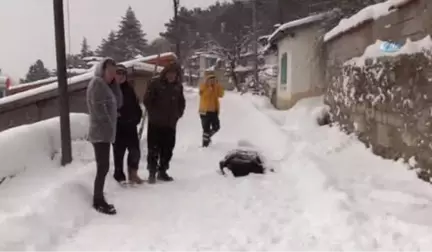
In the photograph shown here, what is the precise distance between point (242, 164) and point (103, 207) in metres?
2.72

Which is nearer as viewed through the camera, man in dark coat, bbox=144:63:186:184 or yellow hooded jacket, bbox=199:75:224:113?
man in dark coat, bbox=144:63:186:184

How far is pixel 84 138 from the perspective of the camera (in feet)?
32.6

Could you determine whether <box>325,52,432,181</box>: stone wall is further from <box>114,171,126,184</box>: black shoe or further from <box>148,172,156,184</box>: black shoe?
<box>114,171,126,184</box>: black shoe

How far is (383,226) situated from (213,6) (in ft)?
220

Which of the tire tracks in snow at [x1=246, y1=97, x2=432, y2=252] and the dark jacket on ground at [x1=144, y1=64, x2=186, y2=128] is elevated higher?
the dark jacket on ground at [x1=144, y1=64, x2=186, y2=128]

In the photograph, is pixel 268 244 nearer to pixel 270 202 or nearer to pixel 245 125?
pixel 270 202

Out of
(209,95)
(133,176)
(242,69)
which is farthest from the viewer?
(242,69)

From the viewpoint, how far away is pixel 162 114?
763cm

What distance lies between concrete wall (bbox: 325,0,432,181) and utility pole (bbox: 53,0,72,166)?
4.75m

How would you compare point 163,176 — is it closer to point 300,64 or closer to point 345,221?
point 345,221

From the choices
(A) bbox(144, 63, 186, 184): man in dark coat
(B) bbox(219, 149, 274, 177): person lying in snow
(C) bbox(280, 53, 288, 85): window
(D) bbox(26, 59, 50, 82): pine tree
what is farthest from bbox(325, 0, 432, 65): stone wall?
(D) bbox(26, 59, 50, 82): pine tree

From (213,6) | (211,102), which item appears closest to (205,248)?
(211,102)

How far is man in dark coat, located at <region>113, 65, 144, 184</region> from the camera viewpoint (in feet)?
23.4

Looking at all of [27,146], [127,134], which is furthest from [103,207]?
[27,146]
